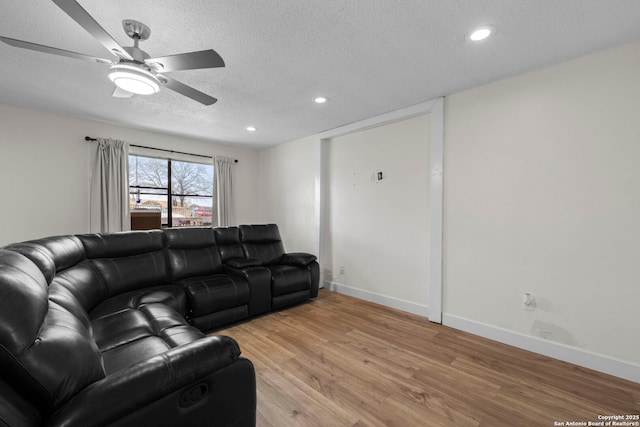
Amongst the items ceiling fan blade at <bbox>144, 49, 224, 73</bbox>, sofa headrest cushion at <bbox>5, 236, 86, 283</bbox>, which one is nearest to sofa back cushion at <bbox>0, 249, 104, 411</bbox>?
sofa headrest cushion at <bbox>5, 236, 86, 283</bbox>

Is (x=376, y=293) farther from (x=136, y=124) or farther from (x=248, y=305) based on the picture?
(x=136, y=124)

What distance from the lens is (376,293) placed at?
3852 mm

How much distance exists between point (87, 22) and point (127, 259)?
2.09 meters

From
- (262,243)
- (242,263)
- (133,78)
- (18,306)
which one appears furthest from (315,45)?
(262,243)

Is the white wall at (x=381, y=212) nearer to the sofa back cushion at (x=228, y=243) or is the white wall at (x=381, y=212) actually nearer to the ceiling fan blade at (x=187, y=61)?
the sofa back cushion at (x=228, y=243)

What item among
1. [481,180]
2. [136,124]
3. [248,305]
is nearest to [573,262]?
[481,180]

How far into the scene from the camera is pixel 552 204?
95.8 inches

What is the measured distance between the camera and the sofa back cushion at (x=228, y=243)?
366cm

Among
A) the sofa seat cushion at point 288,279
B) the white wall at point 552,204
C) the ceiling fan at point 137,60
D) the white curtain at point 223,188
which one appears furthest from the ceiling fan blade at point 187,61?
the white curtain at point 223,188

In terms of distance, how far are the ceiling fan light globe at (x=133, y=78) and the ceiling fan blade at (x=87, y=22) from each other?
8cm

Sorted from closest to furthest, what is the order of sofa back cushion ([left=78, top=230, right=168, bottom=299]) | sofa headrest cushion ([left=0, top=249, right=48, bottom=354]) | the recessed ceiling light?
sofa headrest cushion ([left=0, top=249, right=48, bottom=354]) → the recessed ceiling light → sofa back cushion ([left=78, top=230, right=168, bottom=299])

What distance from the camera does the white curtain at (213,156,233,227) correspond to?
5.31 meters

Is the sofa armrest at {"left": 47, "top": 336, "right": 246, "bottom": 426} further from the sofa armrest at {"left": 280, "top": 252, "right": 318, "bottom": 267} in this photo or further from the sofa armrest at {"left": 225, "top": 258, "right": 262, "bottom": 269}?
the sofa armrest at {"left": 280, "top": 252, "right": 318, "bottom": 267}

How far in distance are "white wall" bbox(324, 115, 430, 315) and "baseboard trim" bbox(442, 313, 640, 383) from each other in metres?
0.53
